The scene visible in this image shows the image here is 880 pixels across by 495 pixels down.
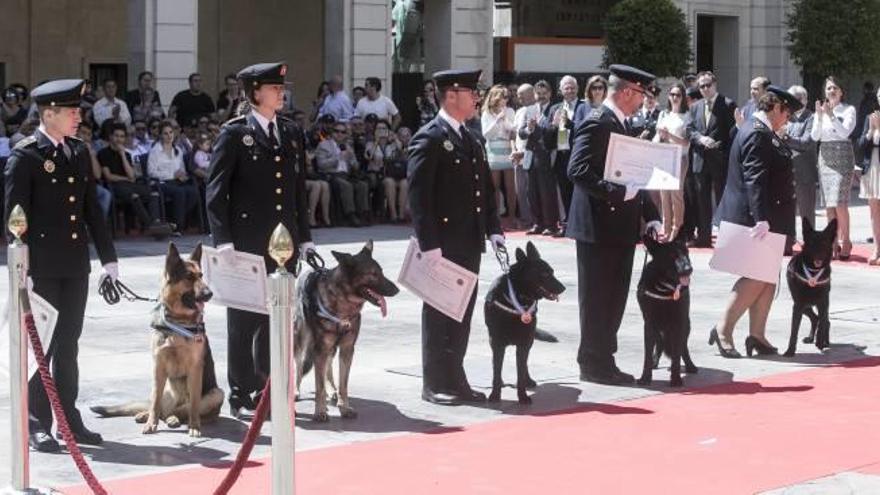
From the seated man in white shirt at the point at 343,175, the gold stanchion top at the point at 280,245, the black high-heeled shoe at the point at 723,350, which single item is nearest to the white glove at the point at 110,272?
the gold stanchion top at the point at 280,245

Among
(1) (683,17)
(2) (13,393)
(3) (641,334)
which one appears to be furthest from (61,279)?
(1) (683,17)

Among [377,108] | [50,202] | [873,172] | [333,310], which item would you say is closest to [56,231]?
[50,202]

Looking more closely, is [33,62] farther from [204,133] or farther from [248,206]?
[248,206]

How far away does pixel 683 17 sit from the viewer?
31422 millimetres

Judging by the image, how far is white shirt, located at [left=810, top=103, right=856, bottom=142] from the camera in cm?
1892

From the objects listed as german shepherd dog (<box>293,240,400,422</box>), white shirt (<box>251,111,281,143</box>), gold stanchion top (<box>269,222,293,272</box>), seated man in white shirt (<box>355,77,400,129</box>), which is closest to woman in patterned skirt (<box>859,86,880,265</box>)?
seated man in white shirt (<box>355,77,400,129</box>)

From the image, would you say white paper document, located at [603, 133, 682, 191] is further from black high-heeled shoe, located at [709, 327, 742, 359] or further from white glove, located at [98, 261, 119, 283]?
white glove, located at [98, 261, 119, 283]

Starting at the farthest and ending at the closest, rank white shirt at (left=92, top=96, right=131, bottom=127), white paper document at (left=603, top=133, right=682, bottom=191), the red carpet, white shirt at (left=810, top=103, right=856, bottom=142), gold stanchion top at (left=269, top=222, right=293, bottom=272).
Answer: white shirt at (left=92, top=96, right=131, bottom=127)
white shirt at (left=810, top=103, right=856, bottom=142)
white paper document at (left=603, top=133, right=682, bottom=191)
the red carpet
gold stanchion top at (left=269, top=222, right=293, bottom=272)

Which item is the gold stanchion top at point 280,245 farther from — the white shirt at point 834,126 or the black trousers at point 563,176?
the black trousers at point 563,176

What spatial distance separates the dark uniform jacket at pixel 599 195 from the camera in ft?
36.4

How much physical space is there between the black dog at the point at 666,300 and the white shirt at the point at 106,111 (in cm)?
1163

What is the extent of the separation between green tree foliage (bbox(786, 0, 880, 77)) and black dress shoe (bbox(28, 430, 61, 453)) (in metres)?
27.5

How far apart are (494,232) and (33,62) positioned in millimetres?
16903

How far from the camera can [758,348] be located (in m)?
12.6
